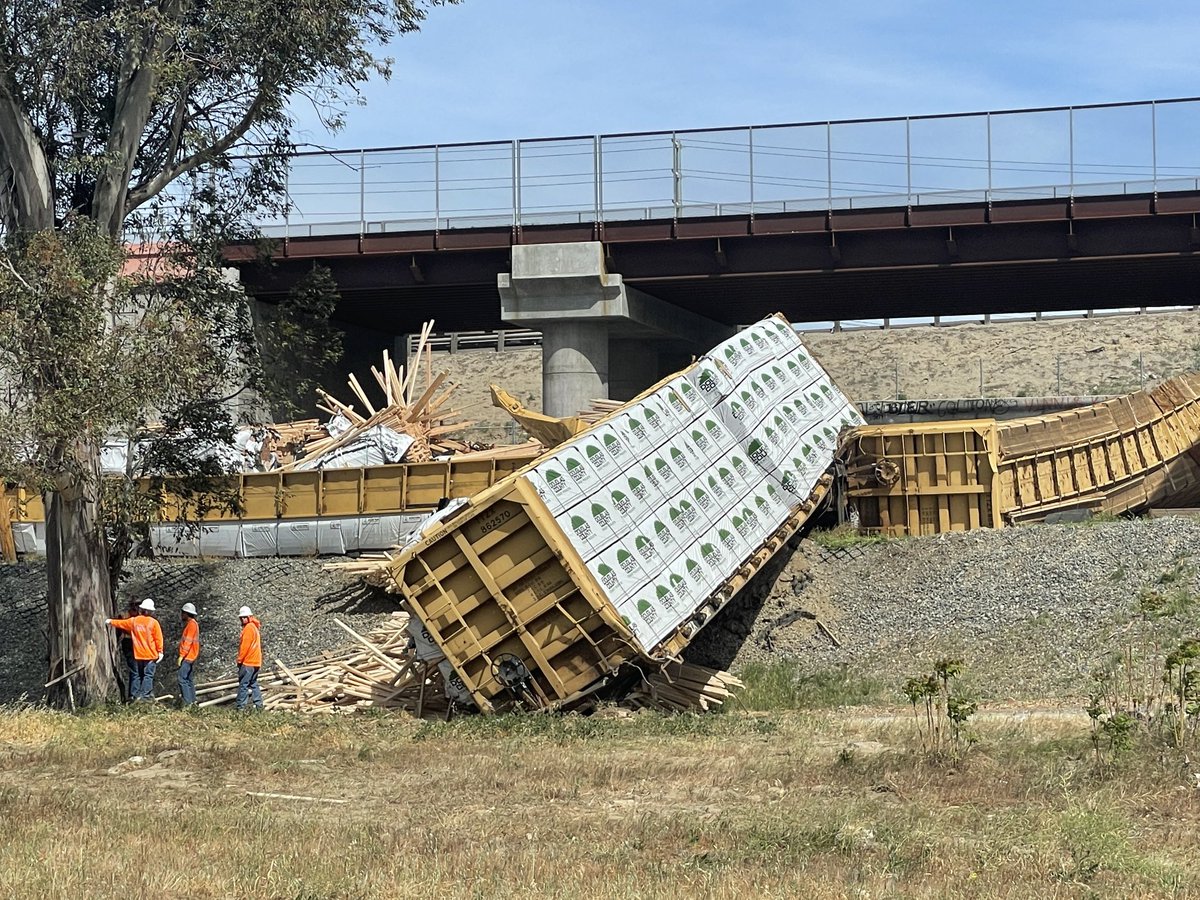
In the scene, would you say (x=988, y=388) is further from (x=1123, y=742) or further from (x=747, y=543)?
(x=1123, y=742)

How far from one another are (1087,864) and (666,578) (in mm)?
8918

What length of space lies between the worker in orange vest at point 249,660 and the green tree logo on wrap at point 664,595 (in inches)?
217

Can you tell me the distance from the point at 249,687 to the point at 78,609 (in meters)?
2.81

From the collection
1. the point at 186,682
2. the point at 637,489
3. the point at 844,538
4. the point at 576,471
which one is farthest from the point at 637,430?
the point at 844,538

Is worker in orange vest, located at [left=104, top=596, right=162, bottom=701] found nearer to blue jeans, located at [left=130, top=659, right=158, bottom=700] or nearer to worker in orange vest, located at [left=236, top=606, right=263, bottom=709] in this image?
blue jeans, located at [left=130, top=659, right=158, bottom=700]

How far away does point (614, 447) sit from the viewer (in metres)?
18.1

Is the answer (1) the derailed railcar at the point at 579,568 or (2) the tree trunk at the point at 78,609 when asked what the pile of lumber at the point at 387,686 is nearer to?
(1) the derailed railcar at the point at 579,568

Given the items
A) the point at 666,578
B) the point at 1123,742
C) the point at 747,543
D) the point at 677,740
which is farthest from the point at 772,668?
the point at 1123,742

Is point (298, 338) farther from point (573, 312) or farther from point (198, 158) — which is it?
point (573, 312)

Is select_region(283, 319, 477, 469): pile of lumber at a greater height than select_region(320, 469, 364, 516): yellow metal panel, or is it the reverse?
select_region(283, 319, 477, 469): pile of lumber

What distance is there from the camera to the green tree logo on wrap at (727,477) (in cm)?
2016

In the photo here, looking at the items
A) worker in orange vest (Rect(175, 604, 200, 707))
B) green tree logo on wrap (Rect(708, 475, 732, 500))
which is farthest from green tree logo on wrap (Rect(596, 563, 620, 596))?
Answer: worker in orange vest (Rect(175, 604, 200, 707))

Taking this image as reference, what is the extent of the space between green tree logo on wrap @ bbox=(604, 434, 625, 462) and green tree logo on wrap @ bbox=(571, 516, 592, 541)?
1299mm

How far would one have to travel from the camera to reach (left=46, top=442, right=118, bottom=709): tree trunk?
65.3ft
